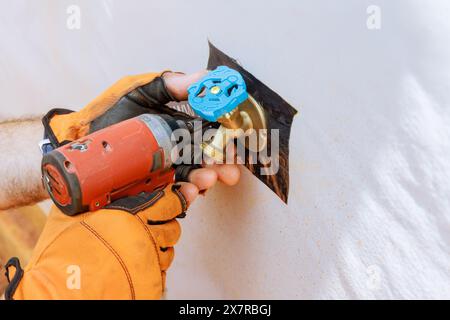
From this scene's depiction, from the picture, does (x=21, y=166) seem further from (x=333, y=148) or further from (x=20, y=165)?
(x=333, y=148)

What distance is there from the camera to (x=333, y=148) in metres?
0.83

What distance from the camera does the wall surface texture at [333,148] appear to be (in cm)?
69

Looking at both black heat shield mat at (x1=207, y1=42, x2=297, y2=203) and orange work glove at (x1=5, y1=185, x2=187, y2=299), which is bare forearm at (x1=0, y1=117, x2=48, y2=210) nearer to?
orange work glove at (x1=5, y1=185, x2=187, y2=299)

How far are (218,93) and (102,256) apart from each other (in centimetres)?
35

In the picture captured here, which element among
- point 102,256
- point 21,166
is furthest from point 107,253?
point 21,166

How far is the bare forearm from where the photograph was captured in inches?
56.4

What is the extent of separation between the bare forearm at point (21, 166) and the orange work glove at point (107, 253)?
1.81 ft

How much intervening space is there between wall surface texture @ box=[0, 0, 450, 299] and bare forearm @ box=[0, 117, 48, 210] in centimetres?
42

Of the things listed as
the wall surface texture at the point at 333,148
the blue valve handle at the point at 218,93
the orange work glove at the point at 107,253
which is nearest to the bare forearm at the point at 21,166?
the wall surface texture at the point at 333,148

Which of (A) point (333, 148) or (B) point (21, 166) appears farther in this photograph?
(B) point (21, 166)

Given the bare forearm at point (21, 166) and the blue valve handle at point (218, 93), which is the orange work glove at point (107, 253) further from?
the bare forearm at point (21, 166)

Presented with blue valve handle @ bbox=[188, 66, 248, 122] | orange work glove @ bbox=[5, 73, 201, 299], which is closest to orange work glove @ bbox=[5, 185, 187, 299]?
orange work glove @ bbox=[5, 73, 201, 299]

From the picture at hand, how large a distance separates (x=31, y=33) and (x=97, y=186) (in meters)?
0.99

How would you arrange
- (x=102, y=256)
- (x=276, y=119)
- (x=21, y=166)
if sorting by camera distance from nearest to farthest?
(x=102, y=256) < (x=276, y=119) < (x=21, y=166)
